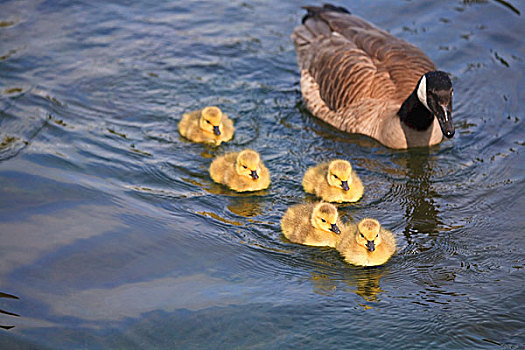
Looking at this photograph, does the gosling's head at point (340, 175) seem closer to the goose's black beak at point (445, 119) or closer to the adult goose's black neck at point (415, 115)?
the goose's black beak at point (445, 119)

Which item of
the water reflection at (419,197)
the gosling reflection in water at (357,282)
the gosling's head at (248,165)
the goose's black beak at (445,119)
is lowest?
the water reflection at (419,197)

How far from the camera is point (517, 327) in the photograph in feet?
15.6

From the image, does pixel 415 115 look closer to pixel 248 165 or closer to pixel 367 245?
pixel 248 165

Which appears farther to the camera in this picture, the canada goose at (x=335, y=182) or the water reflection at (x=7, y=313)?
the canada goose at (x=335, y=182)

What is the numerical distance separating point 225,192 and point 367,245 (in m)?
1.84

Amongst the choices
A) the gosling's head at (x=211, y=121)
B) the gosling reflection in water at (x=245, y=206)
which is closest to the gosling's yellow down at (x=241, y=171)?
the gosling reflection in water at (x=245, y=206)

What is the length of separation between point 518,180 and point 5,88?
5963mm

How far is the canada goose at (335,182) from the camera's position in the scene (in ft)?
20.7

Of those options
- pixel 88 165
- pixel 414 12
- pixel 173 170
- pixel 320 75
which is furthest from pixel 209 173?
pixel 414 12

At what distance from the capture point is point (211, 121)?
7.36m

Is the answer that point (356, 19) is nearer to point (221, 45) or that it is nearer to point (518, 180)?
point (221, 45)

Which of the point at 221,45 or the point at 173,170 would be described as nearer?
the point at 173,170

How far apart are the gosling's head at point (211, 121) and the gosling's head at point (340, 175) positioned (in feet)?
5.08

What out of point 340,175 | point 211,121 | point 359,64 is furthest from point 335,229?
point 359,64
